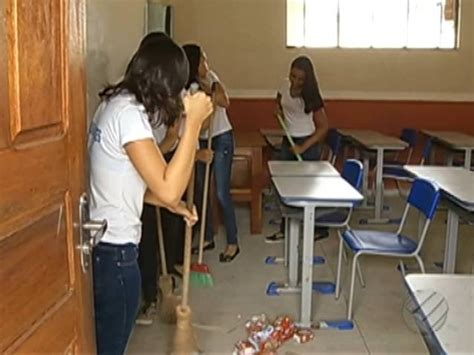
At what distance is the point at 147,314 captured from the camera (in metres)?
3.53

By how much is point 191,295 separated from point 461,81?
463 centimetres

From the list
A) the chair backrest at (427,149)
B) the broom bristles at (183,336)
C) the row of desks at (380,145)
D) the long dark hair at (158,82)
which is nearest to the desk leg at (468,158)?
the row of desks at (380,145)

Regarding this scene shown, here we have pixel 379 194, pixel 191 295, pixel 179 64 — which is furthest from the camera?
pixel 379 194

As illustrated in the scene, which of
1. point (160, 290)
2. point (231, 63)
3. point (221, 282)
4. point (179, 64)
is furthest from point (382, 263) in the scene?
point (231, 63)

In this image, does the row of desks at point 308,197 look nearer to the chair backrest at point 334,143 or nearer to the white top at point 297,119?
the white top at point 297,119

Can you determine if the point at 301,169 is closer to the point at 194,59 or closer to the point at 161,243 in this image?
the point at 194,59

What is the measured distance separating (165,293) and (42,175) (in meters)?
2.39

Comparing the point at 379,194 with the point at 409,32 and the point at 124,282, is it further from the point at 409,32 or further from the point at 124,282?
the point at 124,282

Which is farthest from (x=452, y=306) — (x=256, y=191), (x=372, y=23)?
(x=372, y=23)

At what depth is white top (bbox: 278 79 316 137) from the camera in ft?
16.6

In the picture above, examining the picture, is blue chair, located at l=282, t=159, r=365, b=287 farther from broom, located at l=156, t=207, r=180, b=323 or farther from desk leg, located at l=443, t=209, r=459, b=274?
broom, located at l=156, t=207, r=180, b=323

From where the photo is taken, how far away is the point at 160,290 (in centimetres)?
358

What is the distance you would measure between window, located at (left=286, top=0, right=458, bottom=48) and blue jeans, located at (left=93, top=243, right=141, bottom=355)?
5.52m

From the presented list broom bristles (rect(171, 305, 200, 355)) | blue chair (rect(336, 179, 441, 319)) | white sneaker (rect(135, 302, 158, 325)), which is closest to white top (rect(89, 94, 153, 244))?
broom bristles (rect(171, 305, 200, 355))
